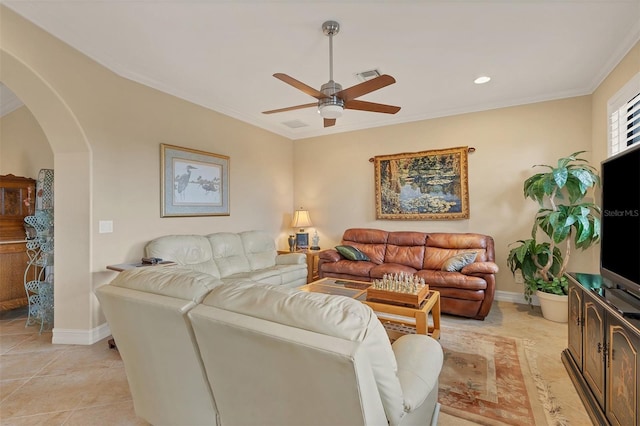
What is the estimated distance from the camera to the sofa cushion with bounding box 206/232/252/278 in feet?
12.4

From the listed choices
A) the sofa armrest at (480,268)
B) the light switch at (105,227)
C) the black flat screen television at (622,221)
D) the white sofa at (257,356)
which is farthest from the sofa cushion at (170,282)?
the sofa armrest at (480,268)

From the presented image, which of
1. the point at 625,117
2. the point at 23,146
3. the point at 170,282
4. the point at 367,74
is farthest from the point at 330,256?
the point at 23,146

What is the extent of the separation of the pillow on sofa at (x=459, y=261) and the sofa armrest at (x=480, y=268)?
4.0 inches

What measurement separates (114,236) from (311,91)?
251cm

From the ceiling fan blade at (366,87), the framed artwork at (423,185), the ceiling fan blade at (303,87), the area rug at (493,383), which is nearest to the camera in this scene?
the area rug at (493,383)

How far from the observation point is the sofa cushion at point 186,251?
10.7 ft

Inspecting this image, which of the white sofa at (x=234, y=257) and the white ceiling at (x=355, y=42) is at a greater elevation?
the white ceiling at (x=355, y=42)

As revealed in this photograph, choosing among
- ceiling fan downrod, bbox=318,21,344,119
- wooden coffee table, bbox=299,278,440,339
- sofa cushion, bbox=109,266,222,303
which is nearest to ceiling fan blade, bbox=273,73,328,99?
ceiling fan downrod, bbox=318,21,344,119

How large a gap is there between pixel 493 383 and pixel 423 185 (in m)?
2.98

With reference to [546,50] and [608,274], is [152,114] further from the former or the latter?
[608,274]

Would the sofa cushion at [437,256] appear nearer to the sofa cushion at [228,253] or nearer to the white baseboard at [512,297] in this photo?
the white baseboard at [512,297]

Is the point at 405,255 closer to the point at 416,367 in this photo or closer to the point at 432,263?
the point at 432,263

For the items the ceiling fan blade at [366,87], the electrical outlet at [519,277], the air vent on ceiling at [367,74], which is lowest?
the electrical outlet at [519,277]

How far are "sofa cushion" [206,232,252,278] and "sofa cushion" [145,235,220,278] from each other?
0.27 feet
